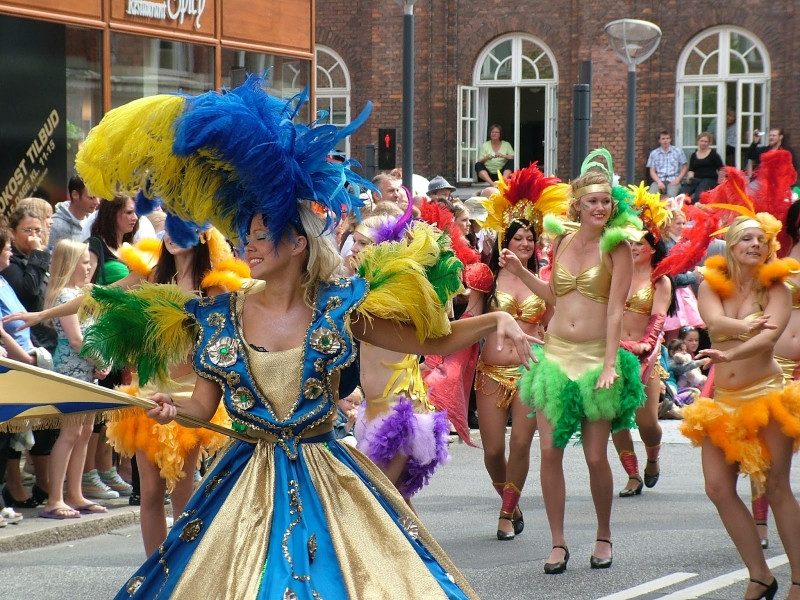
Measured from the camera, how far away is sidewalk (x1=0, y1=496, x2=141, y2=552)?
24.7 feet

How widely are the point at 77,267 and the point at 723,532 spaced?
170 inches

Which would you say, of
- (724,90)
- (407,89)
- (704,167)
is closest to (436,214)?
(407,89)

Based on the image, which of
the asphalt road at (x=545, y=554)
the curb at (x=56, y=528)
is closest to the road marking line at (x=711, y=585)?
the asphalt road at (x=545, y=554)

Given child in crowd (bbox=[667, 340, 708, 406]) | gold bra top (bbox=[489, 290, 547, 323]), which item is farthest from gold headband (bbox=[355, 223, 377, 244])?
child in crowd (bbox=[667, 340, 708, 406])

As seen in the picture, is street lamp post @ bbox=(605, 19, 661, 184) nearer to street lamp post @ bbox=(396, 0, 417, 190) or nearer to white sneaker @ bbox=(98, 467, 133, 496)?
street lamp post @ bbox=(396, 0, 417, 190)

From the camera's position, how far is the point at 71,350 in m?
8.33

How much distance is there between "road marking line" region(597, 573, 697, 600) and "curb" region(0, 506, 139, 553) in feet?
10.9

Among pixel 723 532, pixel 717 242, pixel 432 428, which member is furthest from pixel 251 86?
pixel 717 242

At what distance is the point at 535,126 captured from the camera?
26.5m

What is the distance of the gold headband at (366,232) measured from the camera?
6.64 m

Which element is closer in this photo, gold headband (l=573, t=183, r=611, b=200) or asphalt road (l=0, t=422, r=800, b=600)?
asphalt road (l=0, t=422, r=800, b=600)

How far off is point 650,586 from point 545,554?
92 cm

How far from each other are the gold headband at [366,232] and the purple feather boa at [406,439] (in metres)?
0.86

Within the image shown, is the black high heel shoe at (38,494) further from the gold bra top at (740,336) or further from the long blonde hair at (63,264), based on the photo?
the gold bra top at (740,336)
